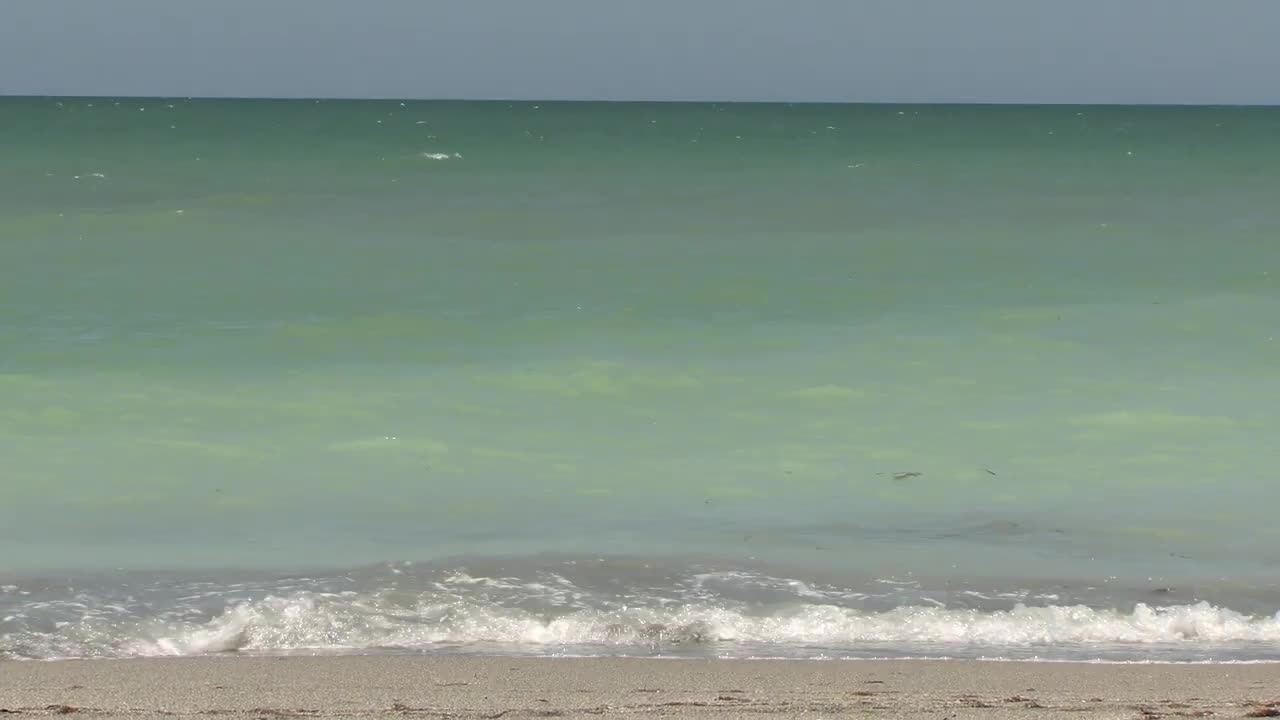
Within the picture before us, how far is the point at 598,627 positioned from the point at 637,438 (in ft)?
7.74

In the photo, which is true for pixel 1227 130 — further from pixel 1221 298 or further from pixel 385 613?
pixel 385 613

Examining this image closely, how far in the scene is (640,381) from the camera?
7.48 meters

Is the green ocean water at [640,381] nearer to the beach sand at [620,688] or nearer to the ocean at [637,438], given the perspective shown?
the ocean at [637,438]

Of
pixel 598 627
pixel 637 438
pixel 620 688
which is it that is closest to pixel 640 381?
pixel 637 438

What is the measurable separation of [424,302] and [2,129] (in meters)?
28.5

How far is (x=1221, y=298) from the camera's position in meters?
10.9

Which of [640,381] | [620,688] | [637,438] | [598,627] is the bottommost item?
[620,688]

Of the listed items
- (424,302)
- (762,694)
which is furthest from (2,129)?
(762,694)

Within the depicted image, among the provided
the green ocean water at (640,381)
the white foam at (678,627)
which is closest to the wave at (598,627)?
the white foam at (678,627)

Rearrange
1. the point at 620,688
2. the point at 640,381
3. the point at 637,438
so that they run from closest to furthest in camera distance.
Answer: the point at 620,688 → the point at 637,438 → the point at 640,381

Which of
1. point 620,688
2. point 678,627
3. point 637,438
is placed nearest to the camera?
point 620,688

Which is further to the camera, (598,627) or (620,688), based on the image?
(598,627)

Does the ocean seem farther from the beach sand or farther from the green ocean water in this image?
the beach sand

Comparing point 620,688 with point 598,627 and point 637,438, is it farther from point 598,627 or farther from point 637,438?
point 637,438
